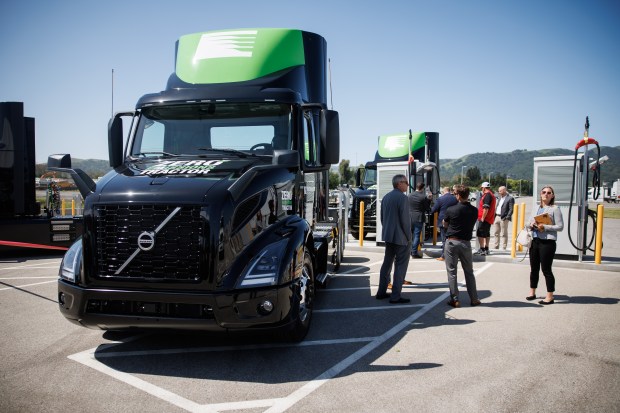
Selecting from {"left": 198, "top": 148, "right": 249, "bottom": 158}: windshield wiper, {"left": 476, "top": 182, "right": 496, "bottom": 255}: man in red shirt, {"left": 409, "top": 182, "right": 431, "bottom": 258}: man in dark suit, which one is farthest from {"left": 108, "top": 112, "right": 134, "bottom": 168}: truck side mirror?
{"left": 476, "top": 182, "right": 496, "bottom": 255}: man in red shirt

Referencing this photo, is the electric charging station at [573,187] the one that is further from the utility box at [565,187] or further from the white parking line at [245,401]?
the white parking line at [245,401]

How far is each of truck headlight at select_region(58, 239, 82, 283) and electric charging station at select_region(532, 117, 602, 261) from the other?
8902mm

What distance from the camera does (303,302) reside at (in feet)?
15.8

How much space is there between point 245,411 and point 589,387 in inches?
113

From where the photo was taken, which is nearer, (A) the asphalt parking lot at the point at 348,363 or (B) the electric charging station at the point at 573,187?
(A) the asphalt parking lot at the point at 348,363

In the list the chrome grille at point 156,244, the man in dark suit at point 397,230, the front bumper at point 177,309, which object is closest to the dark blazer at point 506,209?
the man in dark suit at point 397,230

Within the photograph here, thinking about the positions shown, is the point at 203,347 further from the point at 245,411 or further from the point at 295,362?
the point at 245,411

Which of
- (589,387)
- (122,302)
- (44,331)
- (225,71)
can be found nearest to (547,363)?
(589,387)

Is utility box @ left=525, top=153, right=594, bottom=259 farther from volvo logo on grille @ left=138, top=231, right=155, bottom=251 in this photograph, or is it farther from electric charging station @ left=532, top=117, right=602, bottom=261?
volvo logo on grille @ left=138, top=231, right=155, bottom=251

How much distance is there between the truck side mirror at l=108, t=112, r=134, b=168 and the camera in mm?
5215

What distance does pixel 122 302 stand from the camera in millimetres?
3900

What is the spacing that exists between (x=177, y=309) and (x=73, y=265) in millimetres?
1194

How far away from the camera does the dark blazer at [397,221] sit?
21.6 ft

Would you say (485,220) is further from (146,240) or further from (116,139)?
(146,240)
